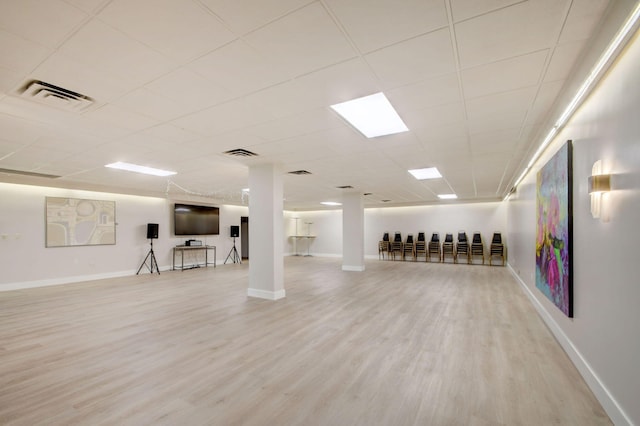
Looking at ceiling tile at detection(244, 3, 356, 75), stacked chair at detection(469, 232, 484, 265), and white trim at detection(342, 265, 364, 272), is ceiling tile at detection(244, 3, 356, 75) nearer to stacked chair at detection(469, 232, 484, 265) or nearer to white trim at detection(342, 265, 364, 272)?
white trim at detection(342, 265, 364, 272)

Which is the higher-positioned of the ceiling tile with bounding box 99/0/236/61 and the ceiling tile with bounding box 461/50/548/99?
the ceiling tile with bounding box 99/0/236/61

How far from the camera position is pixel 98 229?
8117mm

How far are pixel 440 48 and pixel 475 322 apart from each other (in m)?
3.71

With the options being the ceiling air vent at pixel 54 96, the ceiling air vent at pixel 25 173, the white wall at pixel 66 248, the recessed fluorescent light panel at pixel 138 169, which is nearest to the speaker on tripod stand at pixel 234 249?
the white wall at pixel 66 248

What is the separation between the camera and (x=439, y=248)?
38.7ft

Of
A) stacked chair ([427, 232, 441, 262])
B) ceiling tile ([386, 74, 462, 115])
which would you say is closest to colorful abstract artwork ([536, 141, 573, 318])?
ceiling tile ([386, 74, 462, 115])

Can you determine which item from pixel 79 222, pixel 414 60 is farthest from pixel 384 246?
pixel 414 60

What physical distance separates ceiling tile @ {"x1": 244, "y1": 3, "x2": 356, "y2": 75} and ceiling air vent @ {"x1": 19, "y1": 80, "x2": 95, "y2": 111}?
1946 mm

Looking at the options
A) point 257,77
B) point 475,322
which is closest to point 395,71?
point 257,77

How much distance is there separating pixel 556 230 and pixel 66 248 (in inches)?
402

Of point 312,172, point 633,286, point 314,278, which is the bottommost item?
point 314,278

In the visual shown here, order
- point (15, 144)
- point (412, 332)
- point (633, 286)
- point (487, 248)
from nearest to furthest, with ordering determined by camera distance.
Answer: point (633, 286) → point (412, 332) → point (15, 144) → point (487, 248)

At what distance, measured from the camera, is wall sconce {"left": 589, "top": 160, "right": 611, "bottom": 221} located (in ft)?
6.77

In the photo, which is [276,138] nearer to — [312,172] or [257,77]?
[257,77]
